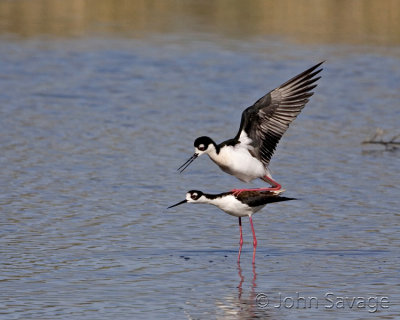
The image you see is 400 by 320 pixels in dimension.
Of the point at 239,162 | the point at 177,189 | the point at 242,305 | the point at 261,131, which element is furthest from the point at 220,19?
the point at 242,305

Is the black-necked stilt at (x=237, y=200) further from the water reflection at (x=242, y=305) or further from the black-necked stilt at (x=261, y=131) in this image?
the water reflection at (x=242, y=305)

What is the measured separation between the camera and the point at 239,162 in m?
10.1

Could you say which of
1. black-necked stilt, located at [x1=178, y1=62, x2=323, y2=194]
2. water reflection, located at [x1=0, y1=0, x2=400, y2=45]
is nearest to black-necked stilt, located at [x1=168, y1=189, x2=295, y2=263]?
black-necked stilt, located at [x1=178, y1=62, x2=323, y2=194]

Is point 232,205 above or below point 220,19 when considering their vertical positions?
below

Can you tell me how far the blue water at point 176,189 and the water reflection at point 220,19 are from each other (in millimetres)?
2292

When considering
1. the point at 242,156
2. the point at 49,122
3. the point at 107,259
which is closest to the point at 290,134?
the point at 49,122

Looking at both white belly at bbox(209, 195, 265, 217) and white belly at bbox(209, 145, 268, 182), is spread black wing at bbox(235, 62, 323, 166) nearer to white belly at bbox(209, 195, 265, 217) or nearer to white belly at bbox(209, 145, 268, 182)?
white belly at bbox(209, 145, 268, 182)

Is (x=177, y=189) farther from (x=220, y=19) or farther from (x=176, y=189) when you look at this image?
(x=220, y=19)

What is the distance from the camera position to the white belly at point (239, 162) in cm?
1009

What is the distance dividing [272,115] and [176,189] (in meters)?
2.10

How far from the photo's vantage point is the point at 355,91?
60.1 ft

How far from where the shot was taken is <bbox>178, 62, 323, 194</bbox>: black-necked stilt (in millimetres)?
10156

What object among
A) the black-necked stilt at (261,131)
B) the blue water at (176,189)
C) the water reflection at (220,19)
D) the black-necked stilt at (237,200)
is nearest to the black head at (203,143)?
the black-necked stilt at (261,131)

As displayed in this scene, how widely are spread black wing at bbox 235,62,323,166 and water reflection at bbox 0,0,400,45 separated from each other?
41.5 ft
